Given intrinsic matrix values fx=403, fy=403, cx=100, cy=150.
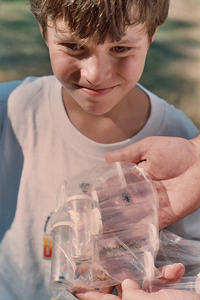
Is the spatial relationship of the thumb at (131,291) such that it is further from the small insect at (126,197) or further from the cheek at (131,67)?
the cheek at (131,67)

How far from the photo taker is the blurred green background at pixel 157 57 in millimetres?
1777

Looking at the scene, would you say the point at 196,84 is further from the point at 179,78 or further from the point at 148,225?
the point at 148,225

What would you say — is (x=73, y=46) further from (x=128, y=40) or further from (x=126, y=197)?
(x=126, y=197)

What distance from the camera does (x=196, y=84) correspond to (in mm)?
1864

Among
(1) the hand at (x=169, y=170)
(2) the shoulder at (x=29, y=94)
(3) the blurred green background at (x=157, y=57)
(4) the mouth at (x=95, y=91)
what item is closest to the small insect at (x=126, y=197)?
(1) the hand at (x=169, y=170)

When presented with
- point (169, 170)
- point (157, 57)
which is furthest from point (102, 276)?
point (157, 57)

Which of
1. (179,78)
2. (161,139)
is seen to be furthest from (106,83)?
(179,78)

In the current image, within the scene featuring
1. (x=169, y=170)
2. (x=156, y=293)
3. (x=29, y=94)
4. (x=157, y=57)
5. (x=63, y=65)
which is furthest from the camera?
(x=157, y=57)

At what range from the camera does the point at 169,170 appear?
3.04ft

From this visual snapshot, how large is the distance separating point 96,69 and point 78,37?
7 centimetres

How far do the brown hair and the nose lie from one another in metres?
0.04

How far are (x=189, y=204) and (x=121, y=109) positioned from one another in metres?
0.29

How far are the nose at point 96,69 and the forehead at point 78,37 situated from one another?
0.12 feet

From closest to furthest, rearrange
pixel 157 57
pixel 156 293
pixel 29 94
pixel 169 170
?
1. pixel 156 293
2. pixel 169 170
3. pixel 29 94
4. pixel 157 57
